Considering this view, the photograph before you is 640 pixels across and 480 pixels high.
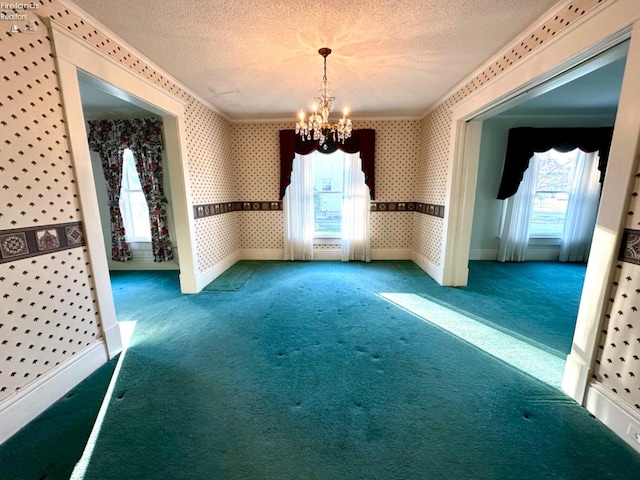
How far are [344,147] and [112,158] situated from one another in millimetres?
3723

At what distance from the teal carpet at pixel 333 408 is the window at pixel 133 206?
206cm

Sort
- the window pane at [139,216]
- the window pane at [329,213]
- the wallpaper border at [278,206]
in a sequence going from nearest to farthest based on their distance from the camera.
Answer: the window pane at [139,216], the wallpaper border at [278,206], the window pane at [329,213]

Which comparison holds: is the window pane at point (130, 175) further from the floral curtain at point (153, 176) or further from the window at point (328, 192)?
the window at point (328, 192)

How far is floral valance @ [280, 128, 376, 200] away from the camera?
4414 millimetres

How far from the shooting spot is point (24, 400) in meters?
1.49

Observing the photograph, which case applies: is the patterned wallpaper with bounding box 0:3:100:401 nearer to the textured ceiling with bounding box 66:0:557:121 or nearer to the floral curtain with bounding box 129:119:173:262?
the textured ceiling with bounding box 66:0:557:121

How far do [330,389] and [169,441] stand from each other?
963 mm

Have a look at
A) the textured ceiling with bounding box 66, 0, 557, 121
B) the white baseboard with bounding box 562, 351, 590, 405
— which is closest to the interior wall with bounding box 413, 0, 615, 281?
the textured ceiling with bounding box 66, 0, 557, 121

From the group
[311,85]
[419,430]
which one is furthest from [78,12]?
[419,430]

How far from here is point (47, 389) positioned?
1610 mm

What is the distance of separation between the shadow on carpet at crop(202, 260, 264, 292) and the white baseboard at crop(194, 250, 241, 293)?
0.05 metres

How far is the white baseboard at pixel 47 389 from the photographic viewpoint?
1421mm

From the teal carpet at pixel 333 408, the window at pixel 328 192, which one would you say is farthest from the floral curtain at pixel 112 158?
the window at pixel 328 192

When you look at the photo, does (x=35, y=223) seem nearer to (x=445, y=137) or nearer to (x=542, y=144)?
(x=445, y=137)
